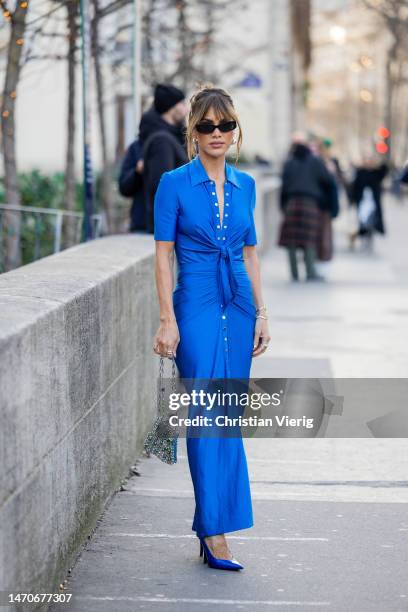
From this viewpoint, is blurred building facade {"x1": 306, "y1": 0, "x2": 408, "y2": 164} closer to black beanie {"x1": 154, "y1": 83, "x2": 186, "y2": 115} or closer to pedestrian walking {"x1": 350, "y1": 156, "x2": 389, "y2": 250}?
pedestrian walking {"x1": 350, "y1": 156, "x2": 389, "y2": 250}

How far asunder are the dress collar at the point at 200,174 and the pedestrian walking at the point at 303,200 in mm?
12578

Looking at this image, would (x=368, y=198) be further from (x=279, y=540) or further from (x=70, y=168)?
(x=279, y=540)

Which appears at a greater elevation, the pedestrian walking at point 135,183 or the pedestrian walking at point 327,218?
the pedestrian walking at point 135,183

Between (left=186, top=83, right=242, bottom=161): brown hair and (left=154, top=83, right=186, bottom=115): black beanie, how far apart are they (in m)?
3.94

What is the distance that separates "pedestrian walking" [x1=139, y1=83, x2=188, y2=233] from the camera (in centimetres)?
923

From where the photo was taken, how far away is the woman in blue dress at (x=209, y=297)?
5.50 m

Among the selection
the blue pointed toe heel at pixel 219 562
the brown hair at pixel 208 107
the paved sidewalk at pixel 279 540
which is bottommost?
the paved sidewalk at pixel 279 540

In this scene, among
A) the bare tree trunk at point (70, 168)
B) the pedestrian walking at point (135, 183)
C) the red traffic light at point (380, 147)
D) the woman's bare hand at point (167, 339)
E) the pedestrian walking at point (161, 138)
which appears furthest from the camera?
the red traffic light at point (380, 147)

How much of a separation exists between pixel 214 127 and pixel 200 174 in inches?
7.4

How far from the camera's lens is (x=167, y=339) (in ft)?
17.9

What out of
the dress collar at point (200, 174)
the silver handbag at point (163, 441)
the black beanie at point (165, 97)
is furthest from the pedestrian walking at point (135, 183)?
the silver handbag at point (163, 441)

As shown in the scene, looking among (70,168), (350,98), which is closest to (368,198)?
(70,168)

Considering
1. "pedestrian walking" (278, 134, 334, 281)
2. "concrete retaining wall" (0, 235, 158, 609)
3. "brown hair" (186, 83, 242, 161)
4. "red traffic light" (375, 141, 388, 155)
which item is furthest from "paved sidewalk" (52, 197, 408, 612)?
A: "red traffic light" (375, 141, 388, 155)

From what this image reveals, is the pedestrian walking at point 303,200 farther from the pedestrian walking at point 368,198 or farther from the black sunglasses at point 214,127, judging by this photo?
the black sunglasses at point 214,127
